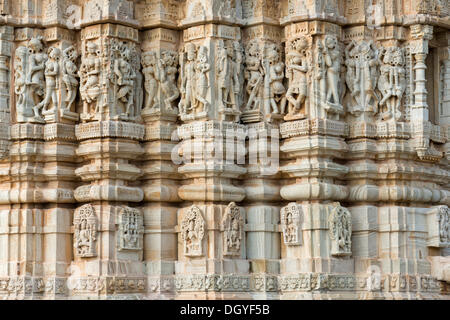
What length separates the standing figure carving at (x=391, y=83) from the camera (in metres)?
25.4

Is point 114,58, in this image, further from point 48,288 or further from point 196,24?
point 48,288

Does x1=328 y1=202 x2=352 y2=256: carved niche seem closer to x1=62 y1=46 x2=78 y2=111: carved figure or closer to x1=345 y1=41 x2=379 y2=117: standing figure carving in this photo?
x1=345 y1=41 x2=379 y2=117: standing figure carving

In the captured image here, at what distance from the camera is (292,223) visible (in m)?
25.0

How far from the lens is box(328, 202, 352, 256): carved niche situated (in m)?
24.8

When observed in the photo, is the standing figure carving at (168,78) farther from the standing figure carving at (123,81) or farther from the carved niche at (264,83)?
the carved niche at (264,83)

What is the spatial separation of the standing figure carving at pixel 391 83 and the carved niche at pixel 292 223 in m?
2.29

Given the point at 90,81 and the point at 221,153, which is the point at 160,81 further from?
the point at 221,153

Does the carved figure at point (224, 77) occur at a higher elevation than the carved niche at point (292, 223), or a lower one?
higher

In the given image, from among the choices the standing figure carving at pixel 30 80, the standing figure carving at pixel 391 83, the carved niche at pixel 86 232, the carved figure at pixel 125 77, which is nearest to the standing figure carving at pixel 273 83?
the standing figure carving at pixel 391 83

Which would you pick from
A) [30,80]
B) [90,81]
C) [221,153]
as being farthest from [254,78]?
[30,80]

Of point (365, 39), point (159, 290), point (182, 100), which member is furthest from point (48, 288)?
point (365, 39)

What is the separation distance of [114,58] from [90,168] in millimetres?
→ 1965

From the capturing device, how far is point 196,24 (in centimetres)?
2555

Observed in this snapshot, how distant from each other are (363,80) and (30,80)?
584cm
